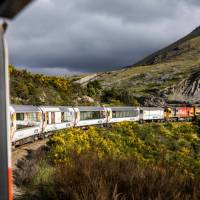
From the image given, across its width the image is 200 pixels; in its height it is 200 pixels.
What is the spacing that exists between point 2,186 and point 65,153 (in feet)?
46.4

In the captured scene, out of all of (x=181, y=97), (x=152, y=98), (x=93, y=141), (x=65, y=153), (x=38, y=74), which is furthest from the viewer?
(x=181, y=97)

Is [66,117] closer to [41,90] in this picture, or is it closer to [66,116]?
[66,116]

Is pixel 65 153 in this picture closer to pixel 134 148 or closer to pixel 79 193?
pixel 79 193

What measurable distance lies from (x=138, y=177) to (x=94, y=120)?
113 feet

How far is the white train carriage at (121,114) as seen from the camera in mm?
48469

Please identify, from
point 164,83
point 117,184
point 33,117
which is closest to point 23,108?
point 33,117

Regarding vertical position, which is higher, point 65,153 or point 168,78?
point 168,78

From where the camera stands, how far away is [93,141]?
26.0 meters

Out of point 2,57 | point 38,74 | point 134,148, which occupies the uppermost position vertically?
point 38,74

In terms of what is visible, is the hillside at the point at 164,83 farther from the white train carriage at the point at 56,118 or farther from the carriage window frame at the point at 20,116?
the carriage window frame at the point at 20,116

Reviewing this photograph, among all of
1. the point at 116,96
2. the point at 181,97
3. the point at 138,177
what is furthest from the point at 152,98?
the point at 138,177

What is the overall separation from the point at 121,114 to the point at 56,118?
19585 millimetres

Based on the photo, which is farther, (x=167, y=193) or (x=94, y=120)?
(x=94, y=120)

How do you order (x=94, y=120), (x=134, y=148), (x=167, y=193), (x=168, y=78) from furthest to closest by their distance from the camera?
(x=168, y=78) → (x=94, y=120) → (x=134, y=148) → (x=167, y=193)
